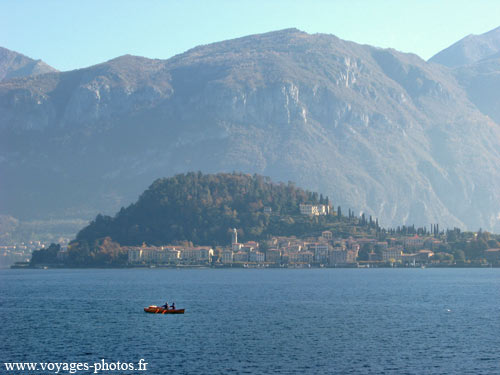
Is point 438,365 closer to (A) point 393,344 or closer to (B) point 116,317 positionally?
(A) point 393,344

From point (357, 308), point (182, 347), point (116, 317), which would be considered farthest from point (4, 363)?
point (357, 308)

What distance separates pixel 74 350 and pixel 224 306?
161ft

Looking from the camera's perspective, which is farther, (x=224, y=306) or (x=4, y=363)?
(x=224, y=306)

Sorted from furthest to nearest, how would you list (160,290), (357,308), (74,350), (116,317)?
(160,290)
(357,308)
(116,317)
(74,350)

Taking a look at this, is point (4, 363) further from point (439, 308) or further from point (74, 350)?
point (439, 308)

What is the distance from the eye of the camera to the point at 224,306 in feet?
484

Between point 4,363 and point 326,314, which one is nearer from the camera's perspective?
point 4,363

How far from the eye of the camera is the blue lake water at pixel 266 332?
94125 mm

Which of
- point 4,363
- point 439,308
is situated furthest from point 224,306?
point 4,363

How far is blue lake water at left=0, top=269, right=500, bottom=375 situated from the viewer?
94125mm

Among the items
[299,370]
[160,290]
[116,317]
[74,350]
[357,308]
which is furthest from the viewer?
[160,290]

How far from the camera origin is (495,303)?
492 feet

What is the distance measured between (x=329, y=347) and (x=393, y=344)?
22.8ft

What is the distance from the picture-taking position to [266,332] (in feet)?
375
